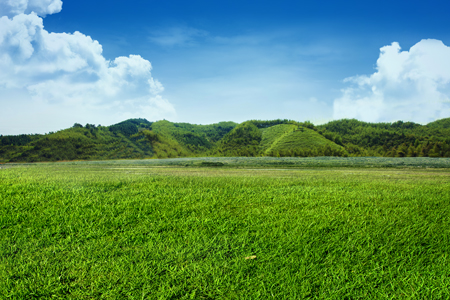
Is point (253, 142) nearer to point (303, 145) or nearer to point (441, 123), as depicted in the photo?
point (303, 145)

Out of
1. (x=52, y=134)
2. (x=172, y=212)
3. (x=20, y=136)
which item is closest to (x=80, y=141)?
(x=52, y=134)

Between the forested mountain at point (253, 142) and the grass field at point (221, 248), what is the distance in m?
58.4

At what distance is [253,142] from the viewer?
409 feet

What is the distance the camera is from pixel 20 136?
88188 mm

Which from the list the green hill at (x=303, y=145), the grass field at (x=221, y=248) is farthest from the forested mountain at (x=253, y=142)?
the grass field at (x=221, y=248)

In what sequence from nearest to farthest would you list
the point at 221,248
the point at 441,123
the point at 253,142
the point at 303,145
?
the point at 221,248
the point at 303,145
the point at 441,123
the point at 253,142

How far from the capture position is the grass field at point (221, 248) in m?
2.46

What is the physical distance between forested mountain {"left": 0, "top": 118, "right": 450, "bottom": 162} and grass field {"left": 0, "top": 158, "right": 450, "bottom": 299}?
58413mm

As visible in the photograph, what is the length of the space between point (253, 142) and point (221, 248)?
402ft

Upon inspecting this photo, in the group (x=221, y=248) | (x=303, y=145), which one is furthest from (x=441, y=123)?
(x=221, y=248)

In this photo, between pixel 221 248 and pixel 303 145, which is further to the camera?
pixel 303 145

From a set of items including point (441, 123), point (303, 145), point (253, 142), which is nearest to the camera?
point (303, 145)

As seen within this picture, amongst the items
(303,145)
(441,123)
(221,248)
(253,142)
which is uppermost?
(441,123)

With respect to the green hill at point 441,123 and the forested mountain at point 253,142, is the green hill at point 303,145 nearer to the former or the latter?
the forested mountain at point 253,142
